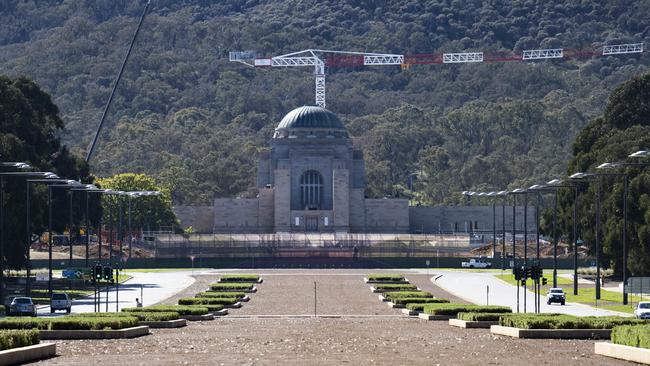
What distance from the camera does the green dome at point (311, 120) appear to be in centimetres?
18338

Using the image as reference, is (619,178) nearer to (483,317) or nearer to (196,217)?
(483,317)

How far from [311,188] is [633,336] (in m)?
135

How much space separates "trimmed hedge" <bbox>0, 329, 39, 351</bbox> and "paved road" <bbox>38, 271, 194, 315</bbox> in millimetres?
30201

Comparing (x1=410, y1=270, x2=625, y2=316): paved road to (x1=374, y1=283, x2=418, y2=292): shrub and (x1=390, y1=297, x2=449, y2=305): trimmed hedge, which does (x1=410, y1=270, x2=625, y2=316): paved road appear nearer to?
(x1=374, y1=283, x2=418, y2=292): shrub

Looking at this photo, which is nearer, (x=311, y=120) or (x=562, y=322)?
(x=562, y=322)

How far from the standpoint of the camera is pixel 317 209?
570 feet

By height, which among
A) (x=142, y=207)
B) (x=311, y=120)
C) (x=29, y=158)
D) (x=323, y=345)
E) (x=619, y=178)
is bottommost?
(x=323, y=345)

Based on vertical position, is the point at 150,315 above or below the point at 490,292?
above

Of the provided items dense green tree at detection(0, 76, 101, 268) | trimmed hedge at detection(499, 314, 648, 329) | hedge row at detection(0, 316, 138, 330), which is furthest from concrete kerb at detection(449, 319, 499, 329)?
dense green tree at detection(0, 76, 101, 268)

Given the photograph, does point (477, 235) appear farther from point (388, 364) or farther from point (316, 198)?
point (388, 364)

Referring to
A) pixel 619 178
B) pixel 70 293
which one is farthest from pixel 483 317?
pixel 619 178

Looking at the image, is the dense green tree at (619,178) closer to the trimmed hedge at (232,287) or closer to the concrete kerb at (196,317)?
the trimmed hedge at (232,287)

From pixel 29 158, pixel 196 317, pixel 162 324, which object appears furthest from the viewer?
pixel 29 158

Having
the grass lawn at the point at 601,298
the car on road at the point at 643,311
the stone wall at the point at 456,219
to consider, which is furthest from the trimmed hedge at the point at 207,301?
the stone wall at the point at 456,219
